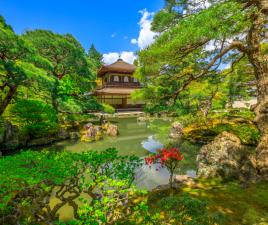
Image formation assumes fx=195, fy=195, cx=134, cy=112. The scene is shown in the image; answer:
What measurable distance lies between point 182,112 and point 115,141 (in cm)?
622

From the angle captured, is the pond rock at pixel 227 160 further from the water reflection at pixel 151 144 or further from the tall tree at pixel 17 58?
the tall tree at pixel 17 58

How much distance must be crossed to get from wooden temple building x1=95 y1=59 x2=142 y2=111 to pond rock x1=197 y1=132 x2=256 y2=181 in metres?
20.0

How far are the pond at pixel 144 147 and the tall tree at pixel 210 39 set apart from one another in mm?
3066

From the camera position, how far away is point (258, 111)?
4871mm

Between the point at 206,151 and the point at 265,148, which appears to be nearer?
the point at 265,148

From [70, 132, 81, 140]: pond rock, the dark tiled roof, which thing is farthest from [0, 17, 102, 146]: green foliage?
the dark tiled roof

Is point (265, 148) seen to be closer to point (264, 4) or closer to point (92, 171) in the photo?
point (264, 4)

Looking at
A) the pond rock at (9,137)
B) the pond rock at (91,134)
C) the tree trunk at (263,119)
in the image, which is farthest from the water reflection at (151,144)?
the pond rock at (9,137)

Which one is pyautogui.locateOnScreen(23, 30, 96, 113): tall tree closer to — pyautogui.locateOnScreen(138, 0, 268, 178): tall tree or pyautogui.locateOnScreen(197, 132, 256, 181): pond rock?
pyautogui.locateOnScreen(138, 0, 268, 178): tall tree

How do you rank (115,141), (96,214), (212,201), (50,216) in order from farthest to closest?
1. (115,141)
2. (212,201)
3. (50,216)
4. (96,214)

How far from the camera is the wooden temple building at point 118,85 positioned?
26.1m

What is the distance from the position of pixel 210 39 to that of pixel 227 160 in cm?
342

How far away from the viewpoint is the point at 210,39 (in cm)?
392

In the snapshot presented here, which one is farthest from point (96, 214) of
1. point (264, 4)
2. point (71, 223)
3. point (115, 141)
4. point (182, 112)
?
point (115, 141)
